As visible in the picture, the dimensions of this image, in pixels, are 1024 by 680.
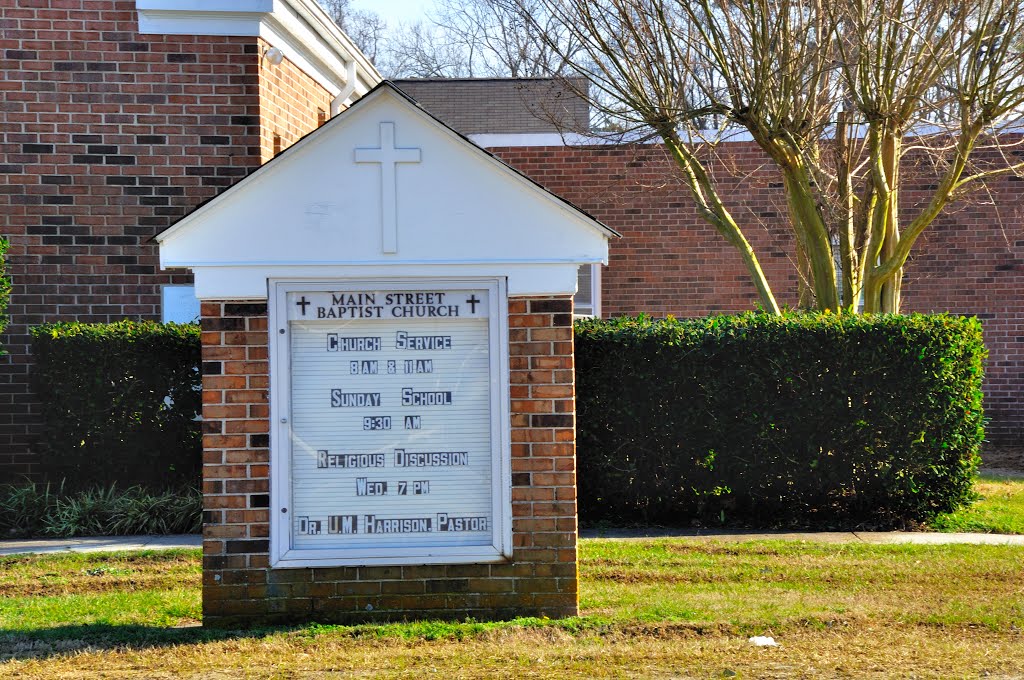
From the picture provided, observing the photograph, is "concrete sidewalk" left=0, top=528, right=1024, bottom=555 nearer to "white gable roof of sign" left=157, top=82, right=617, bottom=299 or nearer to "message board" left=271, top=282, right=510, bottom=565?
"message board" left=271, top=282, right=510, bottom=565

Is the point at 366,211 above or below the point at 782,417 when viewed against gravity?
above

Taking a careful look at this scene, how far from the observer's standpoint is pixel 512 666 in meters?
5.23

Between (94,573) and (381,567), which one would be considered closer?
(381,567)

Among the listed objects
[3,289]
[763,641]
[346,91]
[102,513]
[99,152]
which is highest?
[346,91]

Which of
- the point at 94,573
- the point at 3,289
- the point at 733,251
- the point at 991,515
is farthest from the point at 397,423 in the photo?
the point at 733,251

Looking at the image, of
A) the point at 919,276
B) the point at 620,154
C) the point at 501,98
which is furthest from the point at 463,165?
the point at 501,98

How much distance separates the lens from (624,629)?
19.3ft

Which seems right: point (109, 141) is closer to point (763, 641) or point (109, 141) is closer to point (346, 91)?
point (346, 91)

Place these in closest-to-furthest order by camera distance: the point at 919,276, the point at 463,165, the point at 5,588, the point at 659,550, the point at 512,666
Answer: the point at 512,666 → the point at 463,165 → the point at 5,588 → the point at 659,550 → the point at 919,276

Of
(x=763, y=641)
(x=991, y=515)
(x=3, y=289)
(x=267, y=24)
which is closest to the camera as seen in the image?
(x=763, y=641)

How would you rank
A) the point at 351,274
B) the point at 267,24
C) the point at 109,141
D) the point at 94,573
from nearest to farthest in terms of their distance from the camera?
the point at 351,274 < the point at 94,573 < the point at 109,141 < the point at 267,24

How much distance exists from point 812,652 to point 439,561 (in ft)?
6.17

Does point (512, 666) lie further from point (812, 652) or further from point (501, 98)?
point (501, 98)

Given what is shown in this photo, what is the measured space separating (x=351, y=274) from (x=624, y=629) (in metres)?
2.28
